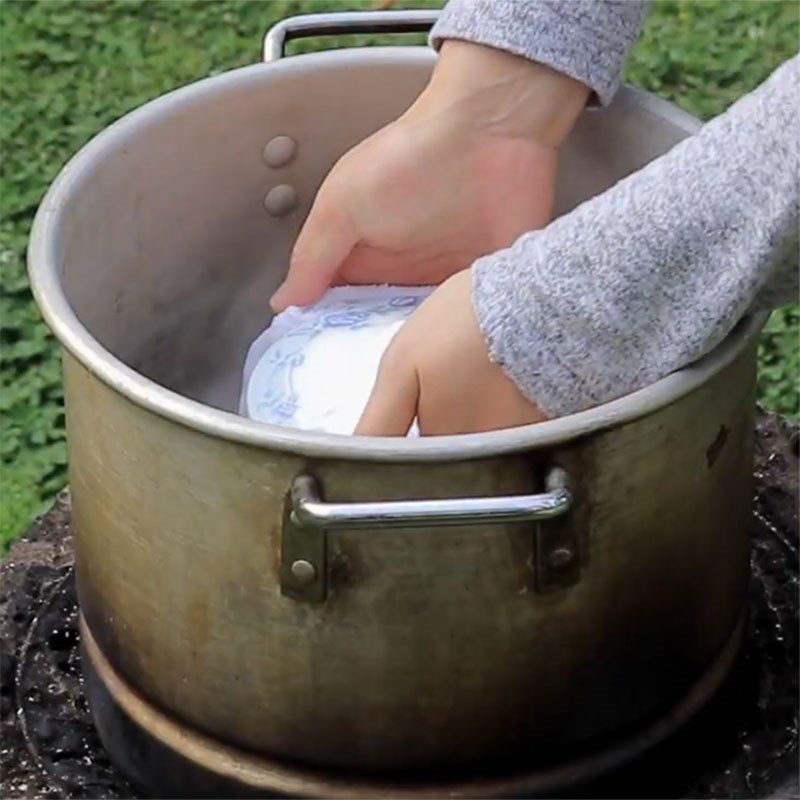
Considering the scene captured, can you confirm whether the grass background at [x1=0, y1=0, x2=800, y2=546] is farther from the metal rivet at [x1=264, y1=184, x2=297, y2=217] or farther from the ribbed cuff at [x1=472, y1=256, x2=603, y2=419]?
the ribbed cuff at [x1=472, y1=256, x2=603, y2=419]

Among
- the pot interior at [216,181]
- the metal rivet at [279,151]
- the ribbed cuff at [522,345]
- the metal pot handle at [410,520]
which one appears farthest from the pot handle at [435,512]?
the metal rivet at [279,151]

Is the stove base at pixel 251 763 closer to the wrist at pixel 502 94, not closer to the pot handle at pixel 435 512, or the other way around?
the pot handle at pixel 435 512

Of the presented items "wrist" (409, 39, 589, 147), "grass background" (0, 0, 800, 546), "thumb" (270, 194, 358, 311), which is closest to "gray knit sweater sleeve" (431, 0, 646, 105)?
"wrist" (409, 39, 589, 147)

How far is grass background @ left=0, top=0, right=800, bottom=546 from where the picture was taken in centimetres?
A: 186

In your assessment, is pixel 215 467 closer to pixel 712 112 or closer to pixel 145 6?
pixel 712 112

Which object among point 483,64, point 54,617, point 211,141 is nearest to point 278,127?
point 211,141

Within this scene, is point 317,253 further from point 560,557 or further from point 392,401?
point 560,557

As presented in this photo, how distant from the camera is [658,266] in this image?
0.86 m

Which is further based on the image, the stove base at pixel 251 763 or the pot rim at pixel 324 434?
the stove base at pixel 251 763

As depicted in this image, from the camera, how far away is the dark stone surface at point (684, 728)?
1.07 metres

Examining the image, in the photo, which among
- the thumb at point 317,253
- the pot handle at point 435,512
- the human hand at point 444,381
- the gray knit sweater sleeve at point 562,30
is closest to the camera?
the pot handle at point 435,512

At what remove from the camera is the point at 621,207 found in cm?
87

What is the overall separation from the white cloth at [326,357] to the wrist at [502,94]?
0.16 metres

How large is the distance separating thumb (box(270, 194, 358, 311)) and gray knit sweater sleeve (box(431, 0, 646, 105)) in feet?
0.55
